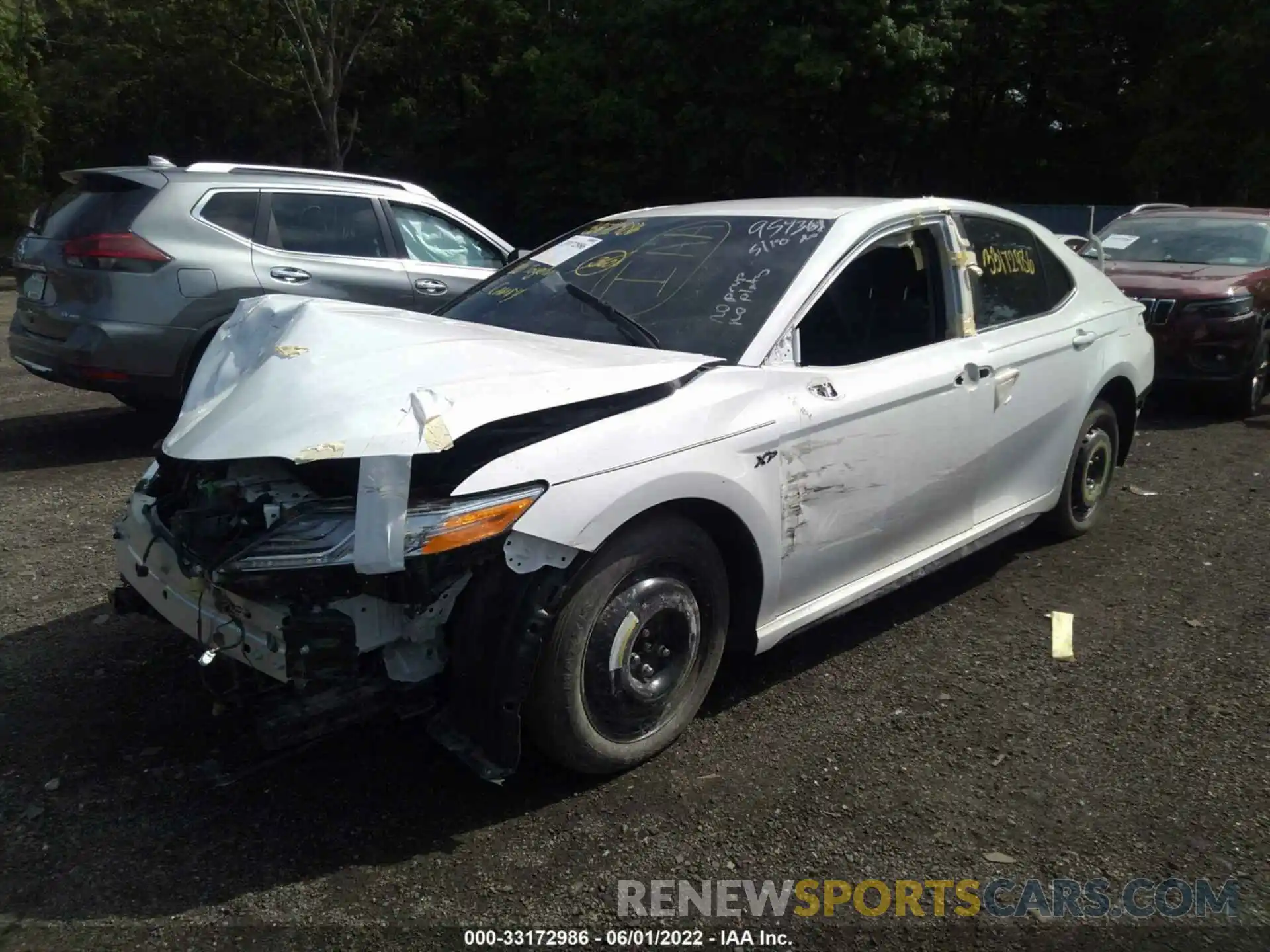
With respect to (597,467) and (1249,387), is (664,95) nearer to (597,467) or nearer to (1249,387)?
(1249,387)

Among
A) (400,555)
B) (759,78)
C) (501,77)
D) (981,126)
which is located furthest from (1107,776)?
(501,77)

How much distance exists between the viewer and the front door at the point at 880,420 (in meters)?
3.88

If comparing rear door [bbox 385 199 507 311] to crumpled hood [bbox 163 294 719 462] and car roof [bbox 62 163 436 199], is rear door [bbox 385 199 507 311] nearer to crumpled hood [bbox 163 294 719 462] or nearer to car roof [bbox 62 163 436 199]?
car roof [bbox 62 163 436 199]

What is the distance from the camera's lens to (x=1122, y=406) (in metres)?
5.91

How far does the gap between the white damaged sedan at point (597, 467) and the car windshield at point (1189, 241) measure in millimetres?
5763

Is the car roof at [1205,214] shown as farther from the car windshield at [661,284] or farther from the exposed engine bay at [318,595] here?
the exposed engine bay at [318,595]

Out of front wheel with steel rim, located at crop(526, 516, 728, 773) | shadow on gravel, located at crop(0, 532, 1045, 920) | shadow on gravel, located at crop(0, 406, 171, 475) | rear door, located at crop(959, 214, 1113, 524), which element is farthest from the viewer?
shadow on gravel, located at crop(0, 406, 171, 475)

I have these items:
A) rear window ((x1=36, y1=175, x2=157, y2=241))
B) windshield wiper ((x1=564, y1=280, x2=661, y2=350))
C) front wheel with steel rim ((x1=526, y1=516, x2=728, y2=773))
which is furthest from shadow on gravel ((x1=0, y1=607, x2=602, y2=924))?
rear window ((x1=36, y1=175, x2=157, y2=241))

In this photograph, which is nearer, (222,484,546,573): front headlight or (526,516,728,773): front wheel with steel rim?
(222,484,546,573): front headlight

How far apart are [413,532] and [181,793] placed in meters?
1.24

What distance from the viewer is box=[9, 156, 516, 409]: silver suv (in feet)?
22.9

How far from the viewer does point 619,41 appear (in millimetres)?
26172

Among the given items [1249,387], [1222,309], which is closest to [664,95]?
[1222,309]

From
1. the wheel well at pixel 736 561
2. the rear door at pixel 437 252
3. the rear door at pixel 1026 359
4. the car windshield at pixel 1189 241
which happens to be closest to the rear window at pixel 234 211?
the rear door at pixel 437 252
